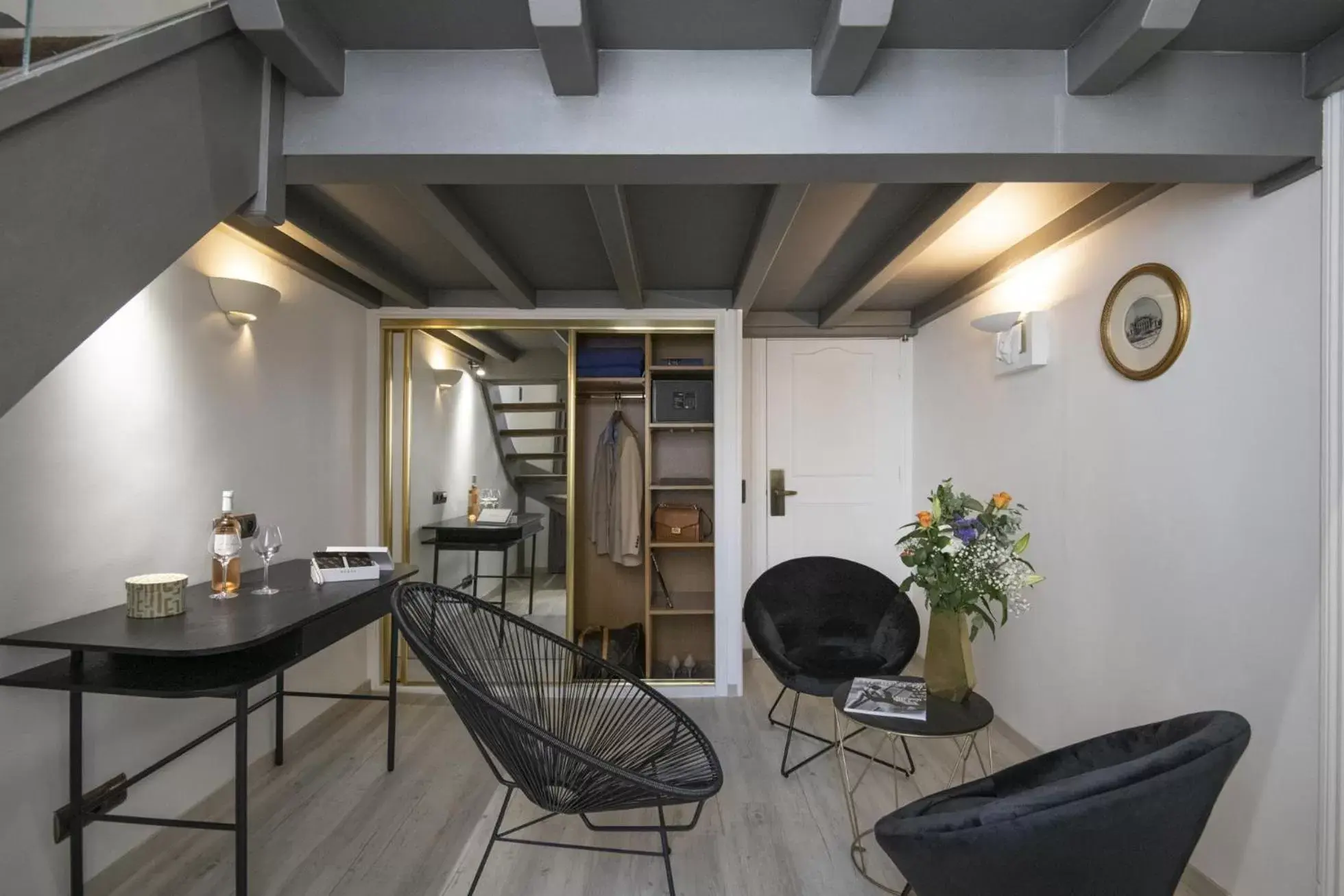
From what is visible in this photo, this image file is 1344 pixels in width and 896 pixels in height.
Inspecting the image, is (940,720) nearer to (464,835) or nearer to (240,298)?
(464,835)

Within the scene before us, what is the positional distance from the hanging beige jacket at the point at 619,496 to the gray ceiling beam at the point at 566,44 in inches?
98.5

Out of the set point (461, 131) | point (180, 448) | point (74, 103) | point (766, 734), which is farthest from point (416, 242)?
point (766, 734)

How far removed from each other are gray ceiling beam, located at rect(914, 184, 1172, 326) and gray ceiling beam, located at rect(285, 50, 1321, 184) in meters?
0.52

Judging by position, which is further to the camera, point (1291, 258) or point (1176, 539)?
point (1176, 539)

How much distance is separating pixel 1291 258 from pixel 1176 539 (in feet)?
2.83

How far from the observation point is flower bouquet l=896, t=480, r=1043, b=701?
2.17m

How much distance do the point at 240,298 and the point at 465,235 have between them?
2.82 ft

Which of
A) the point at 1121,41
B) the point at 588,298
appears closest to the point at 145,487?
the point at 588,298

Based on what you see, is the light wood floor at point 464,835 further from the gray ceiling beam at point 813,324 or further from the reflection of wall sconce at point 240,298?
the gray ceiling beam at point 813,324

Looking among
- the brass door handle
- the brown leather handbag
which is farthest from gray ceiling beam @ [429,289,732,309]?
the brass door handle

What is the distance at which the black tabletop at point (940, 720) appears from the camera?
1983mm

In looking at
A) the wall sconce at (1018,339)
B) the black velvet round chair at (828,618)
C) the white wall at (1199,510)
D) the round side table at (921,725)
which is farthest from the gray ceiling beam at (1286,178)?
the black velvet round chair at (828,618)

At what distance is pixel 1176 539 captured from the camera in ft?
6.82

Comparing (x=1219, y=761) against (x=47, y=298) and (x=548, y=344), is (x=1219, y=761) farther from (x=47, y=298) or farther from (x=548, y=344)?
(x=548, y=344)
